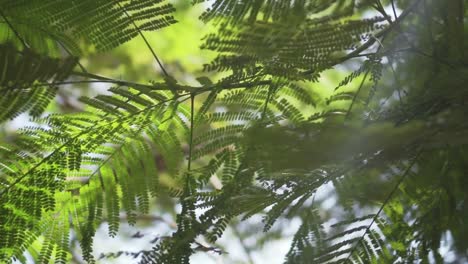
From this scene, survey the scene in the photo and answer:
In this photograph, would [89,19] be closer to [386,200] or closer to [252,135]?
[252,135]

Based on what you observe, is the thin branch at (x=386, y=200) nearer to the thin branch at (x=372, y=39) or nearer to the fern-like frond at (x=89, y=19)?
the thin branch at (x=372, y=39)

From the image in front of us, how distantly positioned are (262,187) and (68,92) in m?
3.67

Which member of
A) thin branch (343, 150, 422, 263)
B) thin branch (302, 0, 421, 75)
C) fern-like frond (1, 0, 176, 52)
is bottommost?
thin branch (343, 150, 422, 263)


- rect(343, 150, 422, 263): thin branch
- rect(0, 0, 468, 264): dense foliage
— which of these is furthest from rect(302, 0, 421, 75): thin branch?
rect(343, 150, 422, 263): thin branch

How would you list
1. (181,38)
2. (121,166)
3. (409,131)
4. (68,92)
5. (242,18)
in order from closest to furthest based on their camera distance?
1. (409,131)
2. (242,18)
3. (121,166)
4. (181,38)
5. (68,92)

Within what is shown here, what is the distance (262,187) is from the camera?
1.40 m

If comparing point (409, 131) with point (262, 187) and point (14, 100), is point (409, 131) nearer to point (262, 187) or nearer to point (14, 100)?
point (262, 187)

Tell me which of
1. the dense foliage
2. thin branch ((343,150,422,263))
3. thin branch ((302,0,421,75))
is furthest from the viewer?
thin branch ((343,150,422,263))

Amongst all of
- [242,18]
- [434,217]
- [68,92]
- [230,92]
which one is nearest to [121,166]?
[230,92]

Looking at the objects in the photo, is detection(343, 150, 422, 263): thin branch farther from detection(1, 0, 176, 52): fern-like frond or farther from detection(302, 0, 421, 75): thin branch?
detection(1, 0, 176, 52): fern-like frond

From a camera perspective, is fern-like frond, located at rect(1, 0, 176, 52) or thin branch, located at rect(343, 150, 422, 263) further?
thin branch, located at rect(343, 150, 422, 263)

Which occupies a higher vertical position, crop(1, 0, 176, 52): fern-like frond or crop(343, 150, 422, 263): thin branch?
crop(1, 0, 176, 52): fern-like frond

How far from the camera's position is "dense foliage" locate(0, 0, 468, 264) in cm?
127

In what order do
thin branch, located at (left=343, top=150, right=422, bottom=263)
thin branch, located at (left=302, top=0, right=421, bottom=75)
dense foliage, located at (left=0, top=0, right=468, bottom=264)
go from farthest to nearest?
thin branch, located at (left=343, top=150, right=422, bottom=263)
thin branch, located at (left=302, top=0, right=421, bottom=75)
dense foliage, located at (left=0, top=0, right=468, bottom=264)
